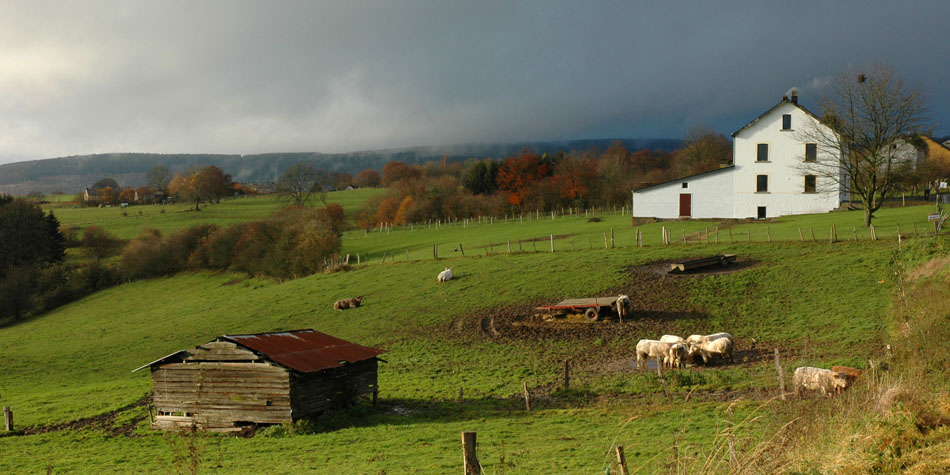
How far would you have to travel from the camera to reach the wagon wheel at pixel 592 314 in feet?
111

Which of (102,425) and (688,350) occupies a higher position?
(688,350)

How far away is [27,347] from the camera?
47625 mm

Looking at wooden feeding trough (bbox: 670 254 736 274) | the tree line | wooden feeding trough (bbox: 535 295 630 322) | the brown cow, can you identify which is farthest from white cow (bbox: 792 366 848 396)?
the tree line

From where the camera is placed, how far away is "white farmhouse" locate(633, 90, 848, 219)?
59.9 m

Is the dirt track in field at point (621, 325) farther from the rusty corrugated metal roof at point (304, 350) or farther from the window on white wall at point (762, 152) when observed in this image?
the window on white wall at point (762, 152)

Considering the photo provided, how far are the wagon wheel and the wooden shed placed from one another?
13.1 m

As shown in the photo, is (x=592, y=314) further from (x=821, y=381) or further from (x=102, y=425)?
(x=102, y=425)

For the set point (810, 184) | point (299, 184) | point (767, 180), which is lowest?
point (810, 184)

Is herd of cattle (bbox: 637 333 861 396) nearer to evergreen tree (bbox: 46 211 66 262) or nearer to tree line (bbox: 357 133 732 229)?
tree line (bbox: 357 133 732 229)

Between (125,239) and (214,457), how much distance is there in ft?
293

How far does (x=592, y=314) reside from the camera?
33.9 metres

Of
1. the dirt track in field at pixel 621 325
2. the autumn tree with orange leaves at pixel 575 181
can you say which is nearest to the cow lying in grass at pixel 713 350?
the dirt track in field at pixel 621 325

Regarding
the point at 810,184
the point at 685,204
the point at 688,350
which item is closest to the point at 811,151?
the point at 810,184

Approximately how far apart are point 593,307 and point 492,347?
5633 millimetres
